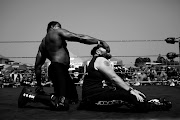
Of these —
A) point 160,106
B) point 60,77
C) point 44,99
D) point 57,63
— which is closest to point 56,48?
point 57,63

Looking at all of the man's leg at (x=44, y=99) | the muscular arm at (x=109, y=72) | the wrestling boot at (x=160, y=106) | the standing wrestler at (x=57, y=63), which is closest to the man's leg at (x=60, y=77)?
the standing wrestler at (x=57, y=63)

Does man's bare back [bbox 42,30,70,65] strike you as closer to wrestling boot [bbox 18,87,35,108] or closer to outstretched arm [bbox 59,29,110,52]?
outstretched arm [bbox 59,29,110,52]

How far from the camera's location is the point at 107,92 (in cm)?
228

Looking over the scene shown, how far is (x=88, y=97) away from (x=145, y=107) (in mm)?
572

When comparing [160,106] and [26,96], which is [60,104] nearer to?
[26,96]

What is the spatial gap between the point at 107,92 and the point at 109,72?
226 millimetres

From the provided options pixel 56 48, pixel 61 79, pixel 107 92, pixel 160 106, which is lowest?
pixel 160 106

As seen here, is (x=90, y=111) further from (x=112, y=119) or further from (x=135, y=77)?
(x=135, y=77)

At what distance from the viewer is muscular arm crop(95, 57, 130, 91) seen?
2.18 meters

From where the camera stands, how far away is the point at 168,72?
7.88 m

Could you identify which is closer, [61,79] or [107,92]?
[107,92]

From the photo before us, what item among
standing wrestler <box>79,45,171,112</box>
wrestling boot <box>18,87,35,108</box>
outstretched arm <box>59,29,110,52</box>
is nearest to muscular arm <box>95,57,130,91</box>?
standing wrestler <box>79,45,171,112</box>

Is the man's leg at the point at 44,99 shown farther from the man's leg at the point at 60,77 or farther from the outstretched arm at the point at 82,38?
the outstretched arm at the point at 82,38

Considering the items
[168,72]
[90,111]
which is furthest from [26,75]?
[90,111]
